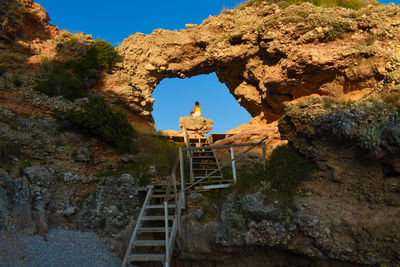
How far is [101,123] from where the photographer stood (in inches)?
346

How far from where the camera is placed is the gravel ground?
501 cm

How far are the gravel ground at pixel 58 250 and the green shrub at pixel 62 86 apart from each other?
20.8 feet

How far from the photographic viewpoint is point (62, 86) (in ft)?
34.7

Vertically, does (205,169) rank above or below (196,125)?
below

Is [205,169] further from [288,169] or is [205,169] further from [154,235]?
[288,169]

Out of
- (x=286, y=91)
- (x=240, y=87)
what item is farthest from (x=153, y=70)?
(x=286, y=91)

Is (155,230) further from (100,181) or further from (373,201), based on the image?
(373,201)

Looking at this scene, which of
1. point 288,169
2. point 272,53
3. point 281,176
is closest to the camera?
point 281,176

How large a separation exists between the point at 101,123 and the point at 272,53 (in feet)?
26.5

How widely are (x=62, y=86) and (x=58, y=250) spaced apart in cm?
752

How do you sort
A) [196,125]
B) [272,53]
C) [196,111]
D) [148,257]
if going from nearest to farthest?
[148,257], [272,53], [196,125], [196,111]

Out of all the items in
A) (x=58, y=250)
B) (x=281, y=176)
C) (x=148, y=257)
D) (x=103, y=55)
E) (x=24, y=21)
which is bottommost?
(x=148, y=257)

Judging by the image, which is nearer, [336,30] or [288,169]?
[288,169]

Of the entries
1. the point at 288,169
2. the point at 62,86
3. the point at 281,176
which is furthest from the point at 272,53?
the point at 62,86
